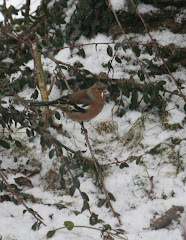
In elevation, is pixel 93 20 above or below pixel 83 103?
above

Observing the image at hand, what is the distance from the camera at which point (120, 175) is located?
3.11 meters

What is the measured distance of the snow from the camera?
2617 millimetres

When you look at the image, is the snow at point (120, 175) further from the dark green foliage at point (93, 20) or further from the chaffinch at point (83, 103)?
the chaffinch at point (83, 103)

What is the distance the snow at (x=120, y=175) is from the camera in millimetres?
2617

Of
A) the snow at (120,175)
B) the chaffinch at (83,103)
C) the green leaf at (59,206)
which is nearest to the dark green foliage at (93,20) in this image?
the snow at (120,175)

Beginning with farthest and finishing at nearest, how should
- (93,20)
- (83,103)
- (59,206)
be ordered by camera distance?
(93,20) < (83,103) < (59,206)

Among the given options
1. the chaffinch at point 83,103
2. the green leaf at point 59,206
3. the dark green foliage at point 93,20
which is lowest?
the green leaf at point 59,206

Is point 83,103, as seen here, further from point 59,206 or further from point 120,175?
point 59,206

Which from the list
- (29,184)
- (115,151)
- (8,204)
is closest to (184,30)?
(115,151)

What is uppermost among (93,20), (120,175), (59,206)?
(93,20)

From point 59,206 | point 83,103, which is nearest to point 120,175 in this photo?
point 59,206

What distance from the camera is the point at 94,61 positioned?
3924 mm

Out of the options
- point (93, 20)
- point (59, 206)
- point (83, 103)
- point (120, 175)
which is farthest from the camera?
point (93, 20)

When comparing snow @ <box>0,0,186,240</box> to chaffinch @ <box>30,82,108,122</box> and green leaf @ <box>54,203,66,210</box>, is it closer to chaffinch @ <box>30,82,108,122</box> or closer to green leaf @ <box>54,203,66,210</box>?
green leaf @ <box>54,203,66,210</box>
